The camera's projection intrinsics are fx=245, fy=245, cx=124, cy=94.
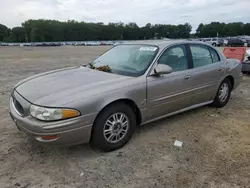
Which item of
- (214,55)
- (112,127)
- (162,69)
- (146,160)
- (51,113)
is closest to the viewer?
(51,113)

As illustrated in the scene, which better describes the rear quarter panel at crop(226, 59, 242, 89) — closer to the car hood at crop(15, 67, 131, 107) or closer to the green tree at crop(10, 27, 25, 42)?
the car hood at crop(15, 67, 131, 107)

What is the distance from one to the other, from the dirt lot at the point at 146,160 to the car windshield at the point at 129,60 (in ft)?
3.52

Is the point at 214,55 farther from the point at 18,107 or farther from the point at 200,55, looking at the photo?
the point at 18,107

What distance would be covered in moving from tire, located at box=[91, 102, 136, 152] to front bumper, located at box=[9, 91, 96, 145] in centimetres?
13

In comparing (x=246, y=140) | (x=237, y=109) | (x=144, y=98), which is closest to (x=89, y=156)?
(x=144, y=98)

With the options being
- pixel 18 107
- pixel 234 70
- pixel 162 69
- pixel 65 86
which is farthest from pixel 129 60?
pixel 234 70

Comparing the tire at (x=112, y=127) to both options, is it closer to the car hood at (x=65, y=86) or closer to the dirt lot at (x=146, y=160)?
→ the dirt lot at (x=146, y=160)

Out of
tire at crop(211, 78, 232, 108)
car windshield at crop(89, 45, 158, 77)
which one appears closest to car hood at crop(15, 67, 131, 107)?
car windshield at crop(89, 45, 158, 77)

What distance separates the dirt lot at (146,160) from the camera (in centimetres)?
282

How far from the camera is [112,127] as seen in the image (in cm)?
337

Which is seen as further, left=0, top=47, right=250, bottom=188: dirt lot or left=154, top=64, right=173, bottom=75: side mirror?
left=154, top=64, right=173, bottom=75: side mirror

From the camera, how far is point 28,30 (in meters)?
117

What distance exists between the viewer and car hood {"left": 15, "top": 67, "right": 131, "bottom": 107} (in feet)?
9.96

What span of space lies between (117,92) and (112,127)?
0.49 m
